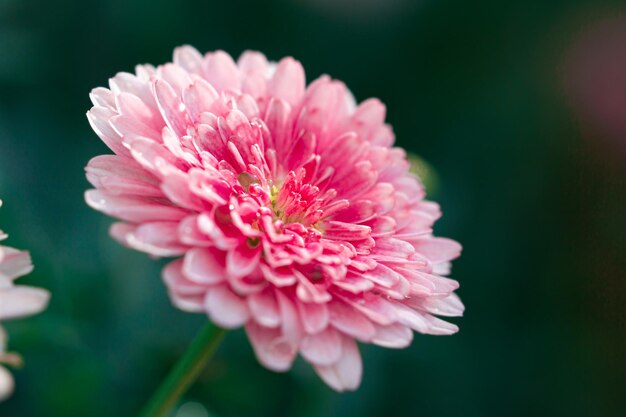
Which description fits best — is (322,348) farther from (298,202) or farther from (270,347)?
Answer: (298,202)

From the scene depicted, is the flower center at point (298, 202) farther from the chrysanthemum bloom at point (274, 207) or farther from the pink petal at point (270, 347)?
the pink petal at point (270, 347)

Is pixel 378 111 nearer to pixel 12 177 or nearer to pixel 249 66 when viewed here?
pixel 249 66

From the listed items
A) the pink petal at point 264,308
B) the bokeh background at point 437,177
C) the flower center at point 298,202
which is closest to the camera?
the pink petal at point 264,308

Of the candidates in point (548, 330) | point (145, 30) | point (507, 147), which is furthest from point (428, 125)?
point (145, 30)

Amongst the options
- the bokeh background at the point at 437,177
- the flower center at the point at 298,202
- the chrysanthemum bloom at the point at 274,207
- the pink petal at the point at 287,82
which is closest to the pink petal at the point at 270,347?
the chrysanthemum bloom at the point at 274,207

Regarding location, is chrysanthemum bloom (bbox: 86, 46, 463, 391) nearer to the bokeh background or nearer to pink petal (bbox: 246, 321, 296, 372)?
pink petal (bbox: 246, 321, 296, 372)

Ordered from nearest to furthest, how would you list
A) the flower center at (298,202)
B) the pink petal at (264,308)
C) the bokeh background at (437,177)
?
1. the pink petal at (264,308)
2. the flower center at (298,202)
3. the bokeh background at (437,177)
